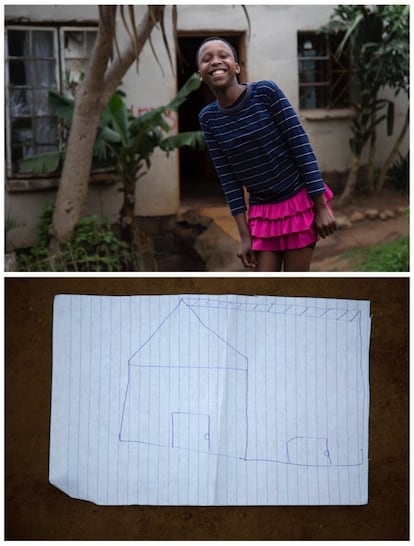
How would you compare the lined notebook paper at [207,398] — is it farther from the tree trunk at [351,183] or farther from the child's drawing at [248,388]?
the tree trunk at [351,183]

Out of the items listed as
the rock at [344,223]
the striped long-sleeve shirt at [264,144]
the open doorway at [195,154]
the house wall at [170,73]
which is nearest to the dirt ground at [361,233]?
the rock at [344,223]

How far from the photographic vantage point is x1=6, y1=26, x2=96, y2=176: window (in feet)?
18.7

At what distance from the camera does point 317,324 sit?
183 cm

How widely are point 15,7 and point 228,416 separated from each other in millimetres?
4735

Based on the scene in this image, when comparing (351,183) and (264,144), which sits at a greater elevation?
(264,144)

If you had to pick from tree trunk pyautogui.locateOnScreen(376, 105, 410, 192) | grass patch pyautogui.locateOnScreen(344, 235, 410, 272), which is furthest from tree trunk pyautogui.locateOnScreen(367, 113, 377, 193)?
grass patch pyautogui.locateOnScreen(344, 235, 410, 272)

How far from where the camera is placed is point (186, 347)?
1822 millimetres

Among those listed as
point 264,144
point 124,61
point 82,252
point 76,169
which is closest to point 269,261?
point 264,144

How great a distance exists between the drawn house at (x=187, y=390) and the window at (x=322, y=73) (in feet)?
16.8

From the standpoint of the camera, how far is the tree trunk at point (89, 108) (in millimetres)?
4034

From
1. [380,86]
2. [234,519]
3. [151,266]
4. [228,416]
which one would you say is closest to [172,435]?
[228,416]

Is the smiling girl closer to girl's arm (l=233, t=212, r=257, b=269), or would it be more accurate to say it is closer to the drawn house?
girl's arm (l=233, t=212, r=257, b=269)

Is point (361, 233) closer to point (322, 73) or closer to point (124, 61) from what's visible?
point (322, 73)

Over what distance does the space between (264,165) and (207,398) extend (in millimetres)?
654
